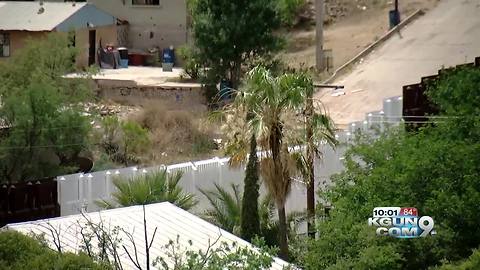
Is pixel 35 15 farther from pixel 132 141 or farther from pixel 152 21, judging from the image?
pixel 132 141

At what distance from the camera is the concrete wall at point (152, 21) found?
6019cm

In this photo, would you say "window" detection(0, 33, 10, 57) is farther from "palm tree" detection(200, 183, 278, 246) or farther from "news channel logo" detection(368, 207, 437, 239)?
"news channel logo" detection(368, 207, 437, 239)

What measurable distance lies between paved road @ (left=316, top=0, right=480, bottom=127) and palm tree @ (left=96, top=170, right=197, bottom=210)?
16.5 metres

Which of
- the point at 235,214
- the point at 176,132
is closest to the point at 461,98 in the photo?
the point at 235,214

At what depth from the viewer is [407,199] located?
19562 millimetres

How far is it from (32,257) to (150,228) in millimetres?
5971

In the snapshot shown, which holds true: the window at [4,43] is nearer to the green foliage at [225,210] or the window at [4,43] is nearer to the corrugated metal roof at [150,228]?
the green foliage at [225,210]

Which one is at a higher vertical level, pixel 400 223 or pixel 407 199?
pixel 407 199

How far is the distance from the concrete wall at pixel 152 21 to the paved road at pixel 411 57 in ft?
37.2

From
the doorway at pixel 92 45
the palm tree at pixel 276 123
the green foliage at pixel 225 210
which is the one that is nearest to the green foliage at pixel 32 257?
the palm tree at pixel 276 123

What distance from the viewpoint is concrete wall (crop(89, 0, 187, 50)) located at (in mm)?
60188

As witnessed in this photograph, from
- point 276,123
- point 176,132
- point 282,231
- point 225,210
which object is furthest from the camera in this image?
point 176,132

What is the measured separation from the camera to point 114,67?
56906 mm

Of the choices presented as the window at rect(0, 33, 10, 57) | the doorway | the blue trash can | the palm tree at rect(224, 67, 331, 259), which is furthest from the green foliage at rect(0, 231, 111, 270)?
the window at rect(0, 33, 10, 57)
